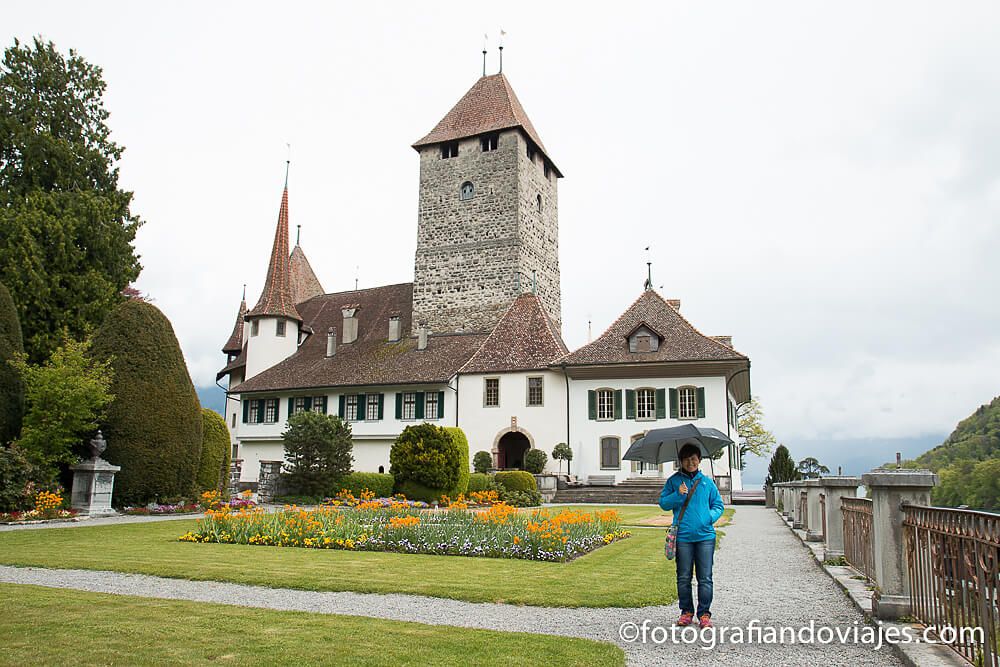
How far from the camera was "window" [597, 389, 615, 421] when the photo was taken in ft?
114

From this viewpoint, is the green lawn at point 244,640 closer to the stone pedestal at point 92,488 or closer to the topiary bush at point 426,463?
the stone pedestal at point 92,488

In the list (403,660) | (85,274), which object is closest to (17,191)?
(85,274)

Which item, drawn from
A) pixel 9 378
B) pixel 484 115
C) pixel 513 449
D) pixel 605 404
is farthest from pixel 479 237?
pixel 9 378

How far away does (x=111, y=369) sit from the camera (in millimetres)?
20625

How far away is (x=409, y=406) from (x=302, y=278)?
18.3 metres

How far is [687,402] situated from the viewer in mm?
33562

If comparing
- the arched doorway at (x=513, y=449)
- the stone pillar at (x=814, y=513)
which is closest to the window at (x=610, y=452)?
the arched doorway at (x=513, y=449)

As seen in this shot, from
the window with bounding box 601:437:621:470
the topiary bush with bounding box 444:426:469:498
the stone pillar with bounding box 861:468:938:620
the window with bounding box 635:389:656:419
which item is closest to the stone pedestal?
the topiary bush with bounding box 444:426:469:498

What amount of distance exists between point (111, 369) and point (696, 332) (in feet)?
75.2

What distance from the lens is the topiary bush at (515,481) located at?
2897cm

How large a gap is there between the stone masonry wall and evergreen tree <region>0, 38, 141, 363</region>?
1772cm

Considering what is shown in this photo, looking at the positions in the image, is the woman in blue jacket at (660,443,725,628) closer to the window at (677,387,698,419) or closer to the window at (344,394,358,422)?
the window at (677,387,698,419)

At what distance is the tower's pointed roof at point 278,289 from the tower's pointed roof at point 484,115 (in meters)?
9.55

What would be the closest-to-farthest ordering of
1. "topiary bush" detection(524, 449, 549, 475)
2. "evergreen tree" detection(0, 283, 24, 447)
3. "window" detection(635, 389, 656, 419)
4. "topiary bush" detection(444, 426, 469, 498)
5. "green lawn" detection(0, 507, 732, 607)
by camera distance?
"green lawn" detection(0, 507, 732, 607) < "evergreen tree" detection(0, 283, 24, 447) < "topiary bush" detection(444, 426, 469, 498) < "topiary bush" detection(524, 449, 549, 475) < "window" detection(635, 389, 656, 419)
